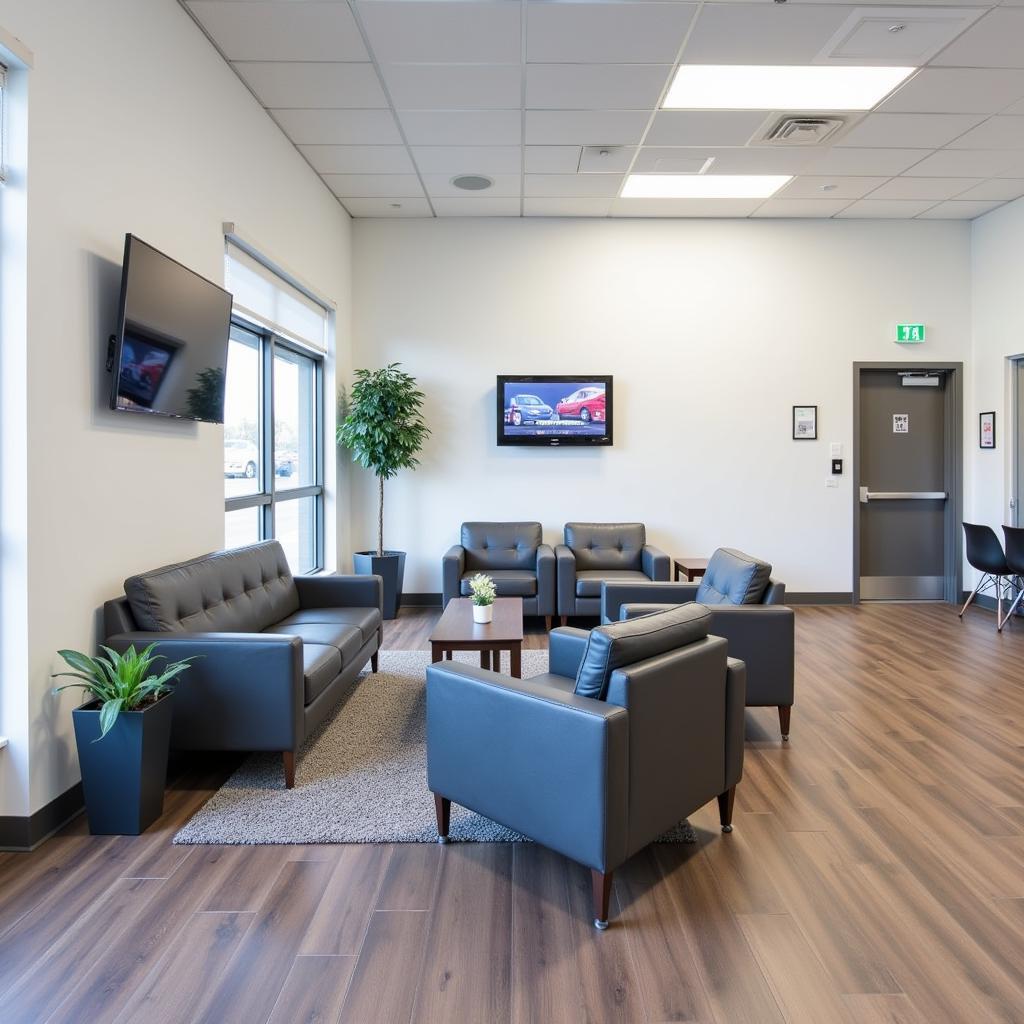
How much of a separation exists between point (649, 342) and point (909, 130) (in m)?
2.40

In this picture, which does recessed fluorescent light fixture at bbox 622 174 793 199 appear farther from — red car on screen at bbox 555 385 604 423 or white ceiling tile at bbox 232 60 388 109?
white ceiling tile at bbox 232 60 388 109

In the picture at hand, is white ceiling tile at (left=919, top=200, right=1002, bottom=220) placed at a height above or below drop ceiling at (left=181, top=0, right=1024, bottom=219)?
above

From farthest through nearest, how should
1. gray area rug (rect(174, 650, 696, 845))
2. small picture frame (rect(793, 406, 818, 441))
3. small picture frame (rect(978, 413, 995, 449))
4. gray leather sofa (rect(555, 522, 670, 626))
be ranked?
small picture frame (rect(793, 406, 818, 441)) < small picture frame (rect(978, 413, 995, 449)) < gray leather sofa (rect(555, 522, 670, 626)) < gray area rug (rect(174, 650, 696, 845))

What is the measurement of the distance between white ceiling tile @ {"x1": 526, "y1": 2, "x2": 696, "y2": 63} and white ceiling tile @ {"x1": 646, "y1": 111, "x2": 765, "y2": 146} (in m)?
0.69

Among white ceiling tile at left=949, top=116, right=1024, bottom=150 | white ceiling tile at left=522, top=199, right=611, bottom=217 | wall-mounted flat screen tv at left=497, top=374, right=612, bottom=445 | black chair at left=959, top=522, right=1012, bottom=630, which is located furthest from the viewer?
wall-mounted flat screen tv at left=497, top=374, right=612, bottom=445

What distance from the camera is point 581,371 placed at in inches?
247

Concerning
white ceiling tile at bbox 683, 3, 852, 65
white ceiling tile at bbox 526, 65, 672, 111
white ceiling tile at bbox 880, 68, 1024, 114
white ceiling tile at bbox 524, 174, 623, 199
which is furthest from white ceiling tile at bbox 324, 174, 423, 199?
white ceiling tile at bbox 880, 68, 1024, 114

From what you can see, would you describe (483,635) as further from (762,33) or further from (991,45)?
(991,45)

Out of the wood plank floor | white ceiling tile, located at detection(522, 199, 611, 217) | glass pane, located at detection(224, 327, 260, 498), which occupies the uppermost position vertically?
white ceiling tile, located at detection(522, 199, 611, 217)

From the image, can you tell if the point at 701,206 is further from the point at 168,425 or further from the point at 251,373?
the point at 168,425

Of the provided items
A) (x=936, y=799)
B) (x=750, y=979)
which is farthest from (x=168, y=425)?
(x=936, y=799)

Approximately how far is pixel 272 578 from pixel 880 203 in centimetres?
566

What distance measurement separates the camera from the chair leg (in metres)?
1.93

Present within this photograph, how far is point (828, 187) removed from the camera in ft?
18.0
